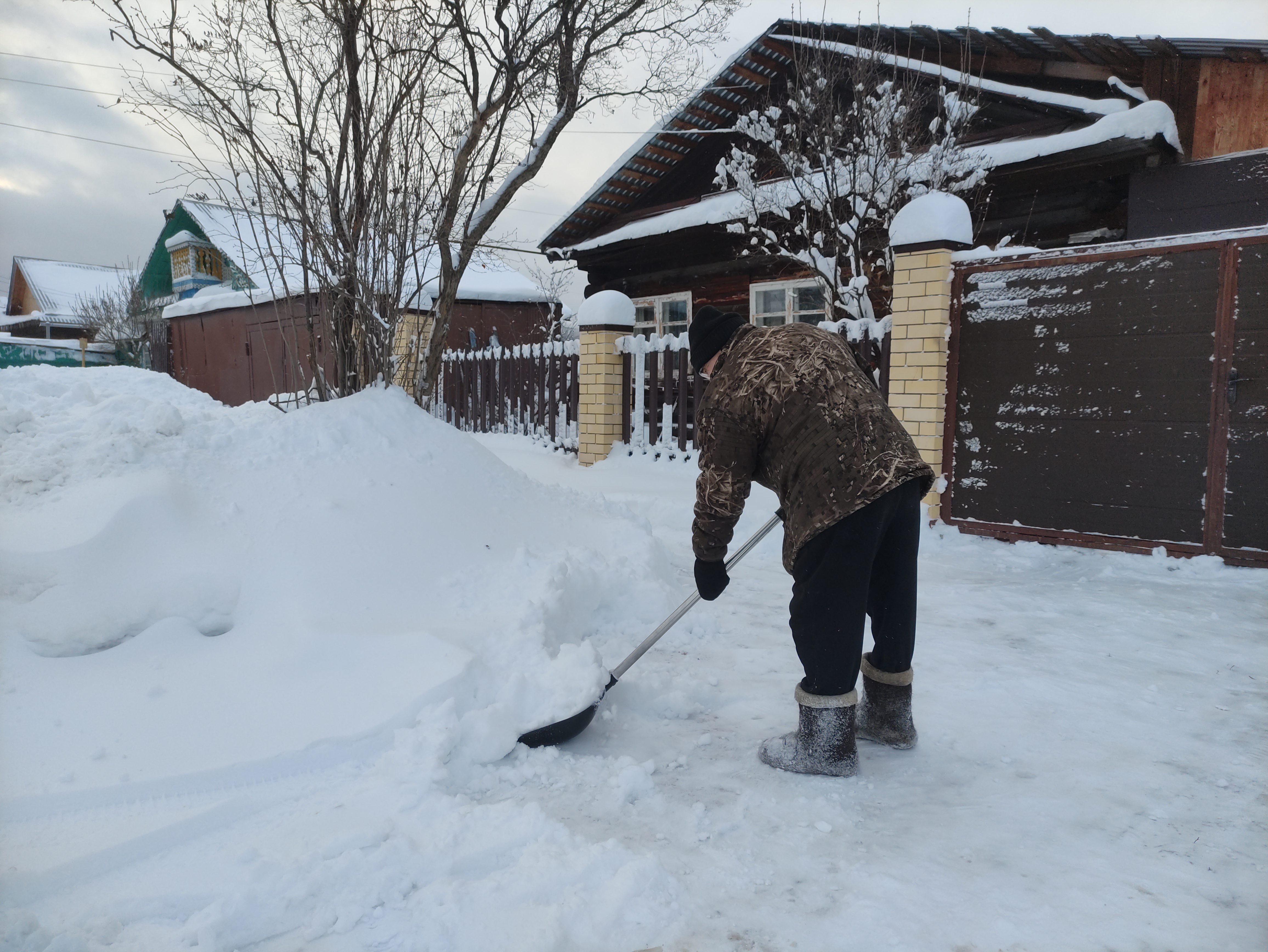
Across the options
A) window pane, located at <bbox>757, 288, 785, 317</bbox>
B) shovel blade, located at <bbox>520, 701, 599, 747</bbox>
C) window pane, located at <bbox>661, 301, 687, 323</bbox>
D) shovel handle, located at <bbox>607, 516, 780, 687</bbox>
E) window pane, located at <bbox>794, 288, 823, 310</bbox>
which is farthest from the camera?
window pane, located at <bbox>661, 301, 687, 323</bbox>

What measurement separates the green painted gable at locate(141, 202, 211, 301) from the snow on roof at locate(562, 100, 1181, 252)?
15.1 m

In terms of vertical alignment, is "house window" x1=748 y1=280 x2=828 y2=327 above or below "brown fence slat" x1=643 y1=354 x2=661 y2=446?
above

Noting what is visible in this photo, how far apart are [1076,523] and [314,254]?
4.94 metres

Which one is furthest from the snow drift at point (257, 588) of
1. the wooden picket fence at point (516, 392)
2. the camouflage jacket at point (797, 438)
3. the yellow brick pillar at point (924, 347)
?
the wooden picket fence at point (516, 392)

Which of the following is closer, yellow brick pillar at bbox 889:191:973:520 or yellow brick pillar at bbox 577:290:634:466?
yellow brick pillar at bbox 889:191:973:520

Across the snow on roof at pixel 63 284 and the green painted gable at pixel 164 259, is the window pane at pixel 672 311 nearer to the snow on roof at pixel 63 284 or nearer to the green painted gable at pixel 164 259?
the green painted gable at pixel 164 259

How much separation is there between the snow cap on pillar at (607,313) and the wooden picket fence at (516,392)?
2.13ft

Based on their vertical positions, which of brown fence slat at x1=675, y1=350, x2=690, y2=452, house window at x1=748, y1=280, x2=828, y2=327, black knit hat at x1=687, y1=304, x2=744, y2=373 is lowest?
brown fence slat at x1=675, y1=350, x2=690, y2=452

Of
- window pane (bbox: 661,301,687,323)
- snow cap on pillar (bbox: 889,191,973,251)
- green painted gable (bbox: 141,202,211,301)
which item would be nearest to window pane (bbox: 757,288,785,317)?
window pane (bbox: 661,301,687,323)

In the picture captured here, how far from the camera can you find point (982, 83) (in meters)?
8.08

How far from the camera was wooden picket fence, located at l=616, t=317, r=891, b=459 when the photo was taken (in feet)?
25.0

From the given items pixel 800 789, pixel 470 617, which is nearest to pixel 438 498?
pixel 470 617

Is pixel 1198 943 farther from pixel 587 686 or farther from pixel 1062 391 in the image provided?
pixel 1062 391

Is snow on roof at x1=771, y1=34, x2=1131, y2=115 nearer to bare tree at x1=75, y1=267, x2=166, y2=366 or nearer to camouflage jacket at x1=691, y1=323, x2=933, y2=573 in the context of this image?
camouflage jacket at x1=691, y1=323, x2=933, y2=573
